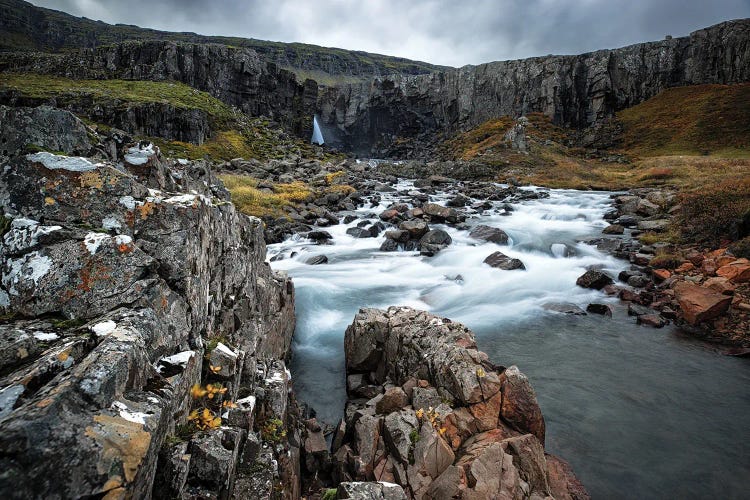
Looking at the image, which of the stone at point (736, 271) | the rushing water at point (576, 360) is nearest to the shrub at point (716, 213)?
the stone at point (736, 271)

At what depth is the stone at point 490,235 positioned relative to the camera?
24.4m

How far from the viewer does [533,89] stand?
91188 millimetres

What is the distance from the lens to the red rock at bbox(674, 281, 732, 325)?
13.1 meters

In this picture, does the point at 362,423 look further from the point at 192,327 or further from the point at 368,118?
the point at 368,118

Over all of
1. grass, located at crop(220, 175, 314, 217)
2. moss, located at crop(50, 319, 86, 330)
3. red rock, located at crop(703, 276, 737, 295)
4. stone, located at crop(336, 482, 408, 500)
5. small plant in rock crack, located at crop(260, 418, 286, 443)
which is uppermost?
grass, located at crop(220, 175, 314, 217)

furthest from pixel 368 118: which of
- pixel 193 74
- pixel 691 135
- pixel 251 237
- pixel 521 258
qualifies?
pixel 251 237

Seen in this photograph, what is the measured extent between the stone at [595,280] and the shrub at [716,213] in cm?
742

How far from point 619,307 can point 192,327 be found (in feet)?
53.4

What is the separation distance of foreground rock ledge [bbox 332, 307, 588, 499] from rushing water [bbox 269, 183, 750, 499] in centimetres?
181

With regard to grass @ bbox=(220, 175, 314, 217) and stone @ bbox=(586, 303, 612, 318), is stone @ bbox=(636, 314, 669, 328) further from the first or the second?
grass @ bbox=(220, 175, 314, 217)

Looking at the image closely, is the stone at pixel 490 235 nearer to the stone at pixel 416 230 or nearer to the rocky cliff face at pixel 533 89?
the stone at pixel 416 230

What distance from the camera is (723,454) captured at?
8.18 meters

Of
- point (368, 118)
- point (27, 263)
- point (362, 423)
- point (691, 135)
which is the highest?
point (368, 118)

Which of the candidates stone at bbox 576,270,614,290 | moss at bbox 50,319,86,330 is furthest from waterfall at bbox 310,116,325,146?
moss at bbox 50,319,86,330
